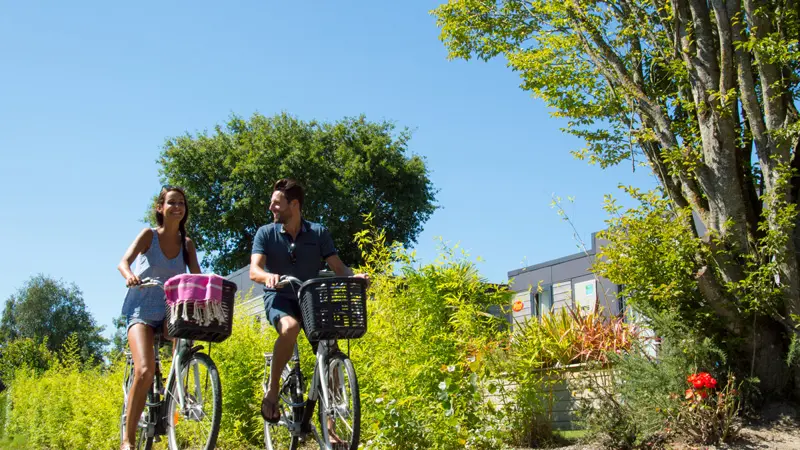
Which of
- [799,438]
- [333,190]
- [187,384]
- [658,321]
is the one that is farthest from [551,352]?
[333,190]

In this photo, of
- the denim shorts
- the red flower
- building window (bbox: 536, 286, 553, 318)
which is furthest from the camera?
building window (bbox: 536, 286, 553, 318)

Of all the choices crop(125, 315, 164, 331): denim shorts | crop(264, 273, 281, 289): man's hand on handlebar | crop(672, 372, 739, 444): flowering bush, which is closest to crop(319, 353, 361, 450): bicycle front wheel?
crop(264, 273, 281, 289): man's hand on handlebar

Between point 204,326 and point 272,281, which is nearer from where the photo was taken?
point 272,281

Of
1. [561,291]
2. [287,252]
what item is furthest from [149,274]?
[561,291]

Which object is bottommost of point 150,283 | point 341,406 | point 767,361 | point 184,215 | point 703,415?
point 703,415

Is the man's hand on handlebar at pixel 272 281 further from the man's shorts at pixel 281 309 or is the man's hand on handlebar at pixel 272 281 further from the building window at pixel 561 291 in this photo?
the building window at pixel 561 291

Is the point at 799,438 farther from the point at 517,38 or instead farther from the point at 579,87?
the point at 517,38

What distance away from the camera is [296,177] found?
30578 mm

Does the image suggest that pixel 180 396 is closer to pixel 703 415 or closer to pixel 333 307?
pixel 333 307

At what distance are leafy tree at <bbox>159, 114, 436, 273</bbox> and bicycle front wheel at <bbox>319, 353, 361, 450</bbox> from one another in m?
24.9

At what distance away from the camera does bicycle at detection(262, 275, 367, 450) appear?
4258mm

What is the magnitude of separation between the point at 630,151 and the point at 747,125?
122 cm

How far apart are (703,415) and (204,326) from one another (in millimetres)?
3635

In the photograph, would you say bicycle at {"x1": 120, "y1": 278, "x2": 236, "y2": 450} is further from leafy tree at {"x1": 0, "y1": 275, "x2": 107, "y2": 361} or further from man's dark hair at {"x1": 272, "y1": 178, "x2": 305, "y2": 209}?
leafy tree at {"x1": 0, "y1": 275, "x2": 107, "y2": 361}
